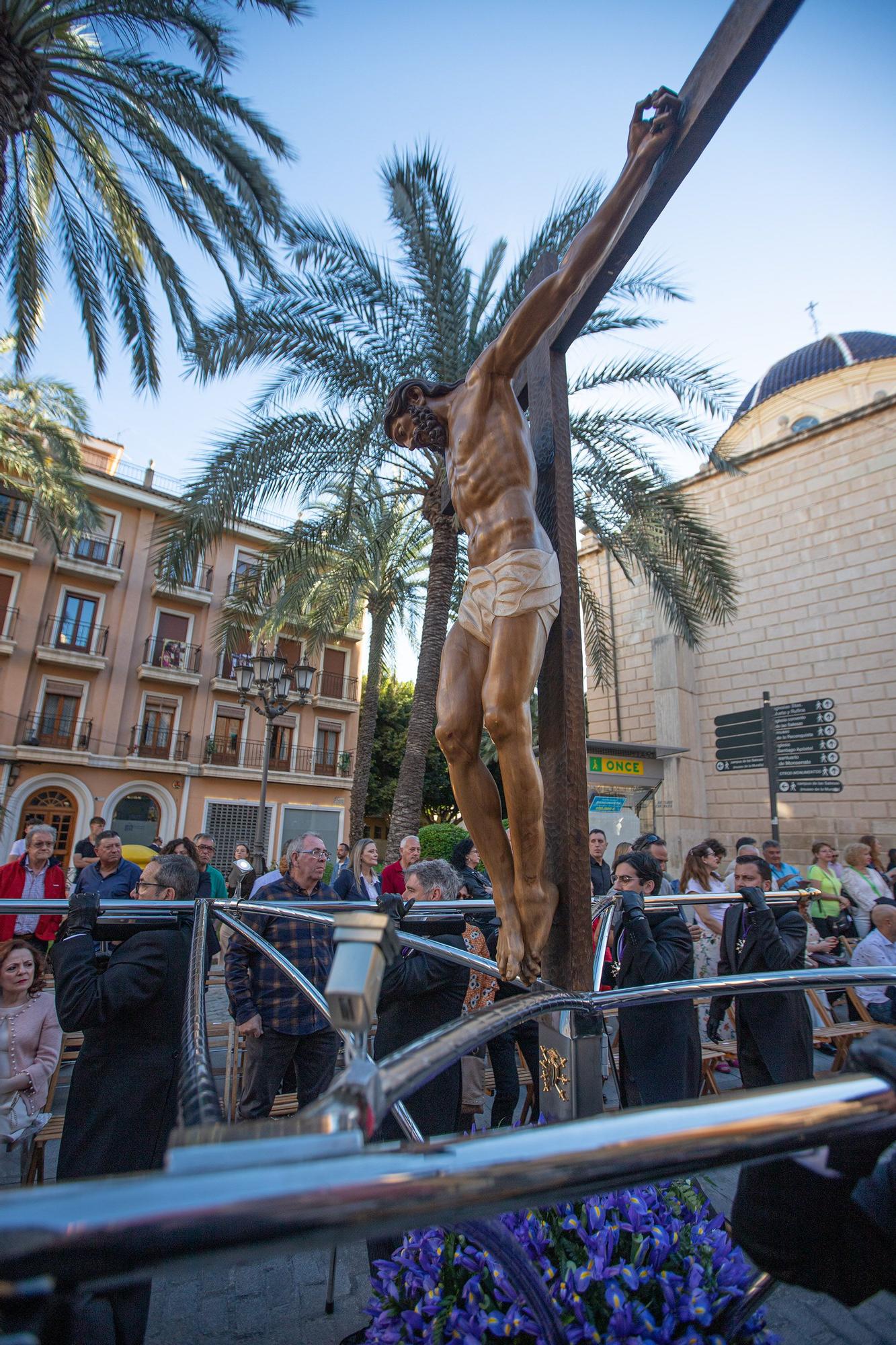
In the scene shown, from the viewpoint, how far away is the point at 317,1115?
0.54 metres

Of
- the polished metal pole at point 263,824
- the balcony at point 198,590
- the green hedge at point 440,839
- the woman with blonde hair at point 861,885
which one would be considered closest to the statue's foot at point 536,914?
the woman with blonde hair at point 861,885

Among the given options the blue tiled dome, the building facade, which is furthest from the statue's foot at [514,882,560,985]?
the blue tiled dome

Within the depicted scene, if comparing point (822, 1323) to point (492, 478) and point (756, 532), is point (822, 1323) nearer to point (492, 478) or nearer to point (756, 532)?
point (492, 478)

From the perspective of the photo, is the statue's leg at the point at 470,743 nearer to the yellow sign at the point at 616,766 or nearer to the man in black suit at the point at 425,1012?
the man in black suit at the point at 425,1012

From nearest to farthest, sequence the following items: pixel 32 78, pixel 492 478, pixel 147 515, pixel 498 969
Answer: pixel 498 969 → pixel 492 478 → pixel 32 78 → pixel 147 515

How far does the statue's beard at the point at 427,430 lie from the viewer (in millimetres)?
2535

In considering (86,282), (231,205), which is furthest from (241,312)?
(86,282)

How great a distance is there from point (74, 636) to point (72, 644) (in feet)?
1.07

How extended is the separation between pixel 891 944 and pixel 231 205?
1000 cm

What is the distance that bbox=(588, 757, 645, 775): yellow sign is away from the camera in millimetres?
13562

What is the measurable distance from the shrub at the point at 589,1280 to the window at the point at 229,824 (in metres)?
27.1

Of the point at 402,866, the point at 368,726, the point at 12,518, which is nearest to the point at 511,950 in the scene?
the point at 402,866

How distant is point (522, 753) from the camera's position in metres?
2.01

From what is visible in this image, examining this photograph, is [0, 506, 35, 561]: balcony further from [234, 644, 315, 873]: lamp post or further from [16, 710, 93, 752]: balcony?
[234, 644, 315, 873]: lamp post
